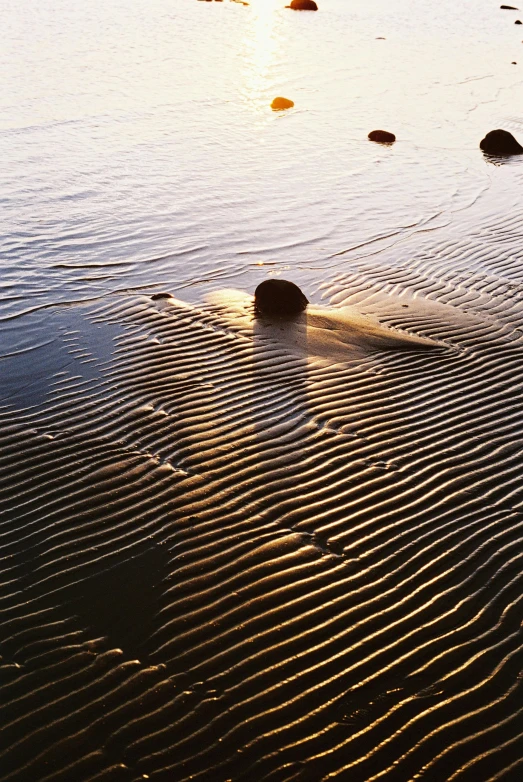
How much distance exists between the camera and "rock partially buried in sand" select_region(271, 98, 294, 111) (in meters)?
21.9

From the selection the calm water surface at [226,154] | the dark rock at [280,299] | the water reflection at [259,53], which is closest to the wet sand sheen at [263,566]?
the dark rock at [280,299]

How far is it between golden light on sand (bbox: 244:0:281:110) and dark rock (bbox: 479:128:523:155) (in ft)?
22.1

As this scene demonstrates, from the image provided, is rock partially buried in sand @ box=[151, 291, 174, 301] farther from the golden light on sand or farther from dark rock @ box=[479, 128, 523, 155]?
the golden light on sand

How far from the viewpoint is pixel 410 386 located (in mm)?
7586

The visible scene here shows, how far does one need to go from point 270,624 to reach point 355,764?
0.98 metres

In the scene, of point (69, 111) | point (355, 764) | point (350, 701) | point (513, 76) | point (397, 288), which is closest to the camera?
point (355, 764)

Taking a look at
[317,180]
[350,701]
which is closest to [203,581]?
[350,701]

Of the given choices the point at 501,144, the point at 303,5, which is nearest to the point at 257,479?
the point at 501,144

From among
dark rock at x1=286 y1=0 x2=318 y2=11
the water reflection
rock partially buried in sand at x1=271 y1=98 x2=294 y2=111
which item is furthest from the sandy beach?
dark rock at x1=286 y1=0 x2=318 y2=11

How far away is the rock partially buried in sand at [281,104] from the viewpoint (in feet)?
71.9

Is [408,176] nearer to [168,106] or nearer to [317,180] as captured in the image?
[317,180]

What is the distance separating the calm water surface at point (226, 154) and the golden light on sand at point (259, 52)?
0.16 m

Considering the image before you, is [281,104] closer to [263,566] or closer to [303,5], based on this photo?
[263,566]

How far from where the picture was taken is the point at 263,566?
16.8 feet
